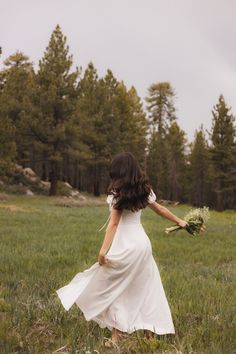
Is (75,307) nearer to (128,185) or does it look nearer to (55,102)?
(128,185)

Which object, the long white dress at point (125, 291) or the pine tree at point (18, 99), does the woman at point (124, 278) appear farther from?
the pine tree at point (18, 99)

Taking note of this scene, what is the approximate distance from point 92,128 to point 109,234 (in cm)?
4163

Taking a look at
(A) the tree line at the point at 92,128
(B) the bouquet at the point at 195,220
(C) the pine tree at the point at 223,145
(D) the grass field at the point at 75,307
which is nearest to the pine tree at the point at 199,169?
(A) the tree line at the point at 92,128

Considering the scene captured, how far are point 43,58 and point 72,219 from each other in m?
24.9

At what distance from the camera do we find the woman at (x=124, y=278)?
468cm

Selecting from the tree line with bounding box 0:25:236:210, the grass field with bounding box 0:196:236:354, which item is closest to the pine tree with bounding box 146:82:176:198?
the tree line with bounding box 0:25:236:210

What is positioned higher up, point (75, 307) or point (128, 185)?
point (128, 185)

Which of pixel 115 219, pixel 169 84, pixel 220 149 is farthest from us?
pixel 169 84

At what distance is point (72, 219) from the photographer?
1991cm

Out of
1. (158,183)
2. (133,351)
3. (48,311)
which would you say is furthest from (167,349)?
(158,183)

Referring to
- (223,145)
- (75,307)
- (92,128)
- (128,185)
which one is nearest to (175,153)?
(223,145)

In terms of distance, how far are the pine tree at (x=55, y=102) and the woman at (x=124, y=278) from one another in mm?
34585

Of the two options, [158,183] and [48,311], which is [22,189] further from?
[48,311]

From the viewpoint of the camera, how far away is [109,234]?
471 centimetres
